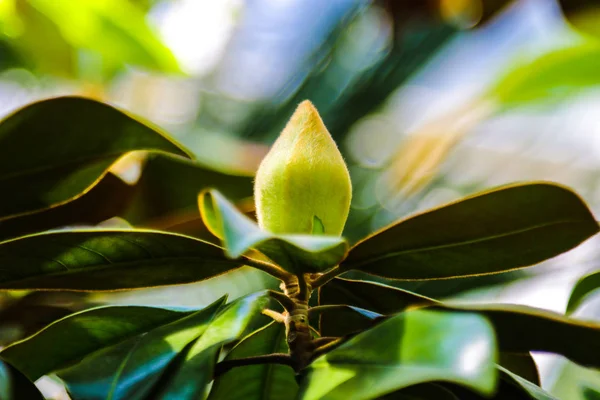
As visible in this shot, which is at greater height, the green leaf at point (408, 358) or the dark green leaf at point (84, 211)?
the dark green leaf at point (84, 211)

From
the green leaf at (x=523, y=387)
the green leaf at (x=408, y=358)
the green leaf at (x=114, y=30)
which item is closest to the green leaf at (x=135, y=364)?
the green leaf at (x=408, y=358)

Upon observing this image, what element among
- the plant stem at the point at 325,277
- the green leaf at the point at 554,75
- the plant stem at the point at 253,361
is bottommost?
the plant stem at the point at 253,361

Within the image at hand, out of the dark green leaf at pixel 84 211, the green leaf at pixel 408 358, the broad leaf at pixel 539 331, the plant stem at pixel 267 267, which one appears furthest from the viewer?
the dark green leaf at pixel 84 211

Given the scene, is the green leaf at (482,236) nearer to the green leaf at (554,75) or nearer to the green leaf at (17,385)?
the green leaf at (554,75)

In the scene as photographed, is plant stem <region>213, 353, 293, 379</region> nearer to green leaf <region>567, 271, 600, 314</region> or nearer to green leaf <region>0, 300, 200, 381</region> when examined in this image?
green leaf <region>0, 300, 200, 381</region>

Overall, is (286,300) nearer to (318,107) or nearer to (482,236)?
(482,236)

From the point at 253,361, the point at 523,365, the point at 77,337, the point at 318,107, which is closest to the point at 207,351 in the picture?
the point at 253,361


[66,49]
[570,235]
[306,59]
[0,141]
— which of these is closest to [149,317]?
[0,141]

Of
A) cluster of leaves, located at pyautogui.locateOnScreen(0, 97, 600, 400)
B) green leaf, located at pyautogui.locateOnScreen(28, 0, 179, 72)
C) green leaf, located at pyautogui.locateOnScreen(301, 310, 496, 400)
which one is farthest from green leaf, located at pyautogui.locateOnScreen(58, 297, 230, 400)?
green leaf, located at pyautogui.locateOnScreen(28, 0, 179, 72)
